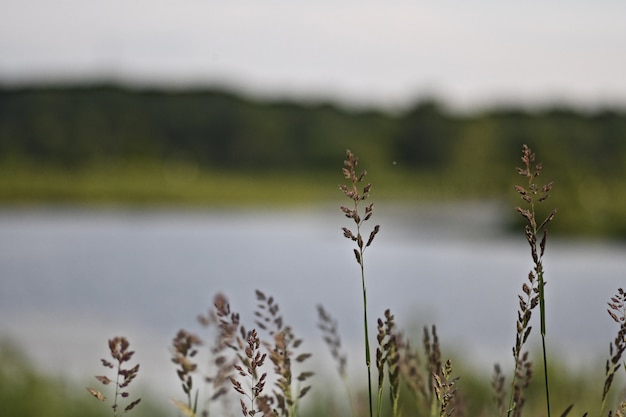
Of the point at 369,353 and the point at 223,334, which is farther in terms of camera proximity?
the point at 223,334

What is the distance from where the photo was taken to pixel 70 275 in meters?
25.3

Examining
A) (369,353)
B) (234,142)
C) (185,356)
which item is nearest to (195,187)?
(234,142)

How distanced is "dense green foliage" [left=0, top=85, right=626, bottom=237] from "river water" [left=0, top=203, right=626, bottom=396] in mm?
16936

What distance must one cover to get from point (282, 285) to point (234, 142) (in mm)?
64925

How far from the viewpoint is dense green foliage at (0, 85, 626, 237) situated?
6469 centimetres

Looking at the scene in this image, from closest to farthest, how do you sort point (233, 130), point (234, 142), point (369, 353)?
1. point (369, 353)
2. point (234, 142)
3. point (233, 130)

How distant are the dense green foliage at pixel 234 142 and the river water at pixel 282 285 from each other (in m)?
16.9

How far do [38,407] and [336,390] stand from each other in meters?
2.31

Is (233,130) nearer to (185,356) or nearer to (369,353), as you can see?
(185,356)

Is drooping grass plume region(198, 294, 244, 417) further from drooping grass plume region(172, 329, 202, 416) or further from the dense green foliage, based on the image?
the dense green foliage

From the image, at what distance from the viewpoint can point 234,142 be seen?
86.9 metres

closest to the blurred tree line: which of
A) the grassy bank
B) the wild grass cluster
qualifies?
the grassy bank

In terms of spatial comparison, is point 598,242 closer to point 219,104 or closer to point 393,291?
point 393,291

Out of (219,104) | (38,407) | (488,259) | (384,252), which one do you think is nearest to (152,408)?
(38,407)
